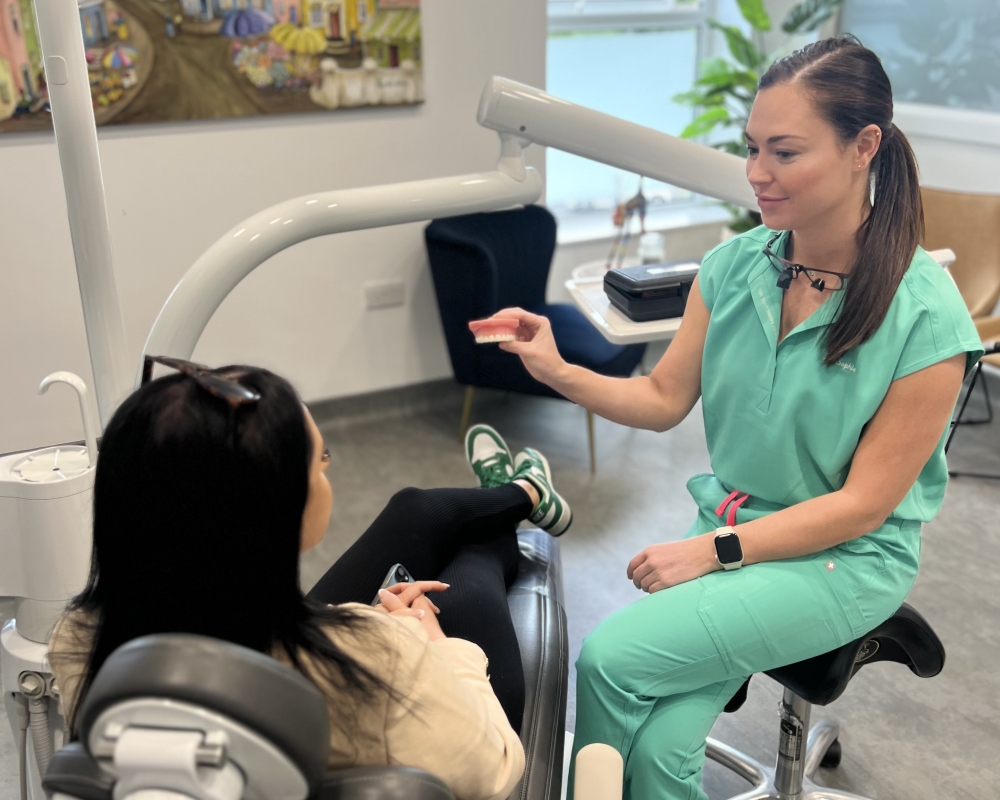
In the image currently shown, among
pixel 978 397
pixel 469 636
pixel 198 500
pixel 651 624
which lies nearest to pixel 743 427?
pixel 651 624

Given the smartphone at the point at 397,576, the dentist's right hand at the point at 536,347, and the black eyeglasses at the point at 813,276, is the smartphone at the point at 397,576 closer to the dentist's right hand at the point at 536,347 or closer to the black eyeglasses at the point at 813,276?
the dentist's right hand at the point at 536,347

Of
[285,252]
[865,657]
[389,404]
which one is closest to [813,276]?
[865,657]

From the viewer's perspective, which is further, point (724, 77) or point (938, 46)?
point (724, 77)

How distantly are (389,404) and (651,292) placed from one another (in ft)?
6.33

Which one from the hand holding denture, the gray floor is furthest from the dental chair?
the gray floor

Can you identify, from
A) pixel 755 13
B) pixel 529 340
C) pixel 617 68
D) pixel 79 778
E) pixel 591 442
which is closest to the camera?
pixel 79 778

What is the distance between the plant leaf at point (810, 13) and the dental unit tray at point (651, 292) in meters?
2.33

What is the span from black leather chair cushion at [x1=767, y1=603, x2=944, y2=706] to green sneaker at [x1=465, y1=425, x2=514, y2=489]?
86 centimetres

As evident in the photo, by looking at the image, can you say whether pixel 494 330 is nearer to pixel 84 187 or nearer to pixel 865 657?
pixel 84 187

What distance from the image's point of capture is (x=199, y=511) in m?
0.80

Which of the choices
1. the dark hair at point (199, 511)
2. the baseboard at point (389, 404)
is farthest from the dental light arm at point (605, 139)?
the baseboard at point (389, 404)

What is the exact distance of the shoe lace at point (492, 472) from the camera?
7.12 feet

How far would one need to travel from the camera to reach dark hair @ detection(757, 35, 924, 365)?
1.27m

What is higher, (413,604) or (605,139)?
(605,139)
